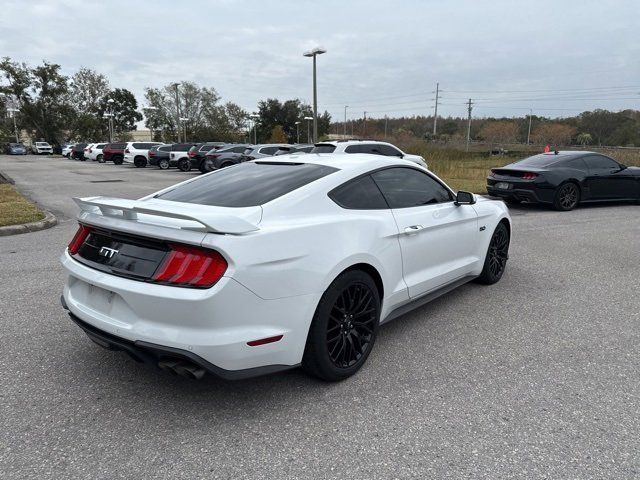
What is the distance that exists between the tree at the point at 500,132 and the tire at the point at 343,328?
298 feet

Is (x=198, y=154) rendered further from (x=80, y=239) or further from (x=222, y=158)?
(x=80, y=239)

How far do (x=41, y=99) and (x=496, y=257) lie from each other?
81640 millimetres

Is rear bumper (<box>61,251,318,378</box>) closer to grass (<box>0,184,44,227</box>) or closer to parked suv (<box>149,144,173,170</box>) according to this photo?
grass (<box>0,184,44,227</box>)

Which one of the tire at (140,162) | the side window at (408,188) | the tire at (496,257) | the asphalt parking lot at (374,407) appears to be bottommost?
the tire at (140,162)

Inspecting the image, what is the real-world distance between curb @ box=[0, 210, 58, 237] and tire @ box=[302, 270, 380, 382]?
286 inches

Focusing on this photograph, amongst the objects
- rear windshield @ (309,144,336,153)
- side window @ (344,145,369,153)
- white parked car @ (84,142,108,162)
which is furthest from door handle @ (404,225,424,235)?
white parked car @ (84,142,108,162)

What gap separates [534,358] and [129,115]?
349 ft

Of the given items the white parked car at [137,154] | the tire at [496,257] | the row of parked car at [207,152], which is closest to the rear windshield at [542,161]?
the row of parked car at [207,152]

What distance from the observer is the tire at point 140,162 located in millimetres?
33219

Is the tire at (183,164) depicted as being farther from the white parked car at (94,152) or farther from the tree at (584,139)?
the tree at (584,139)

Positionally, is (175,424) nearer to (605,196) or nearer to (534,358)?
(534,358)

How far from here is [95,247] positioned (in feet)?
10.2

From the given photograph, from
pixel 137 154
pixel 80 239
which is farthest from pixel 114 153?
pixel 80 239

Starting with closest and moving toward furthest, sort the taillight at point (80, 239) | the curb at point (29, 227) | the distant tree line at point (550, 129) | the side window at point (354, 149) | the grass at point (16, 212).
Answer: the taillight at point (80, 239) < the curb at point (29, 227) < the grass at point (16, 212) < the side window at point (354, 149) < the distant tree line at point (550, 129)
